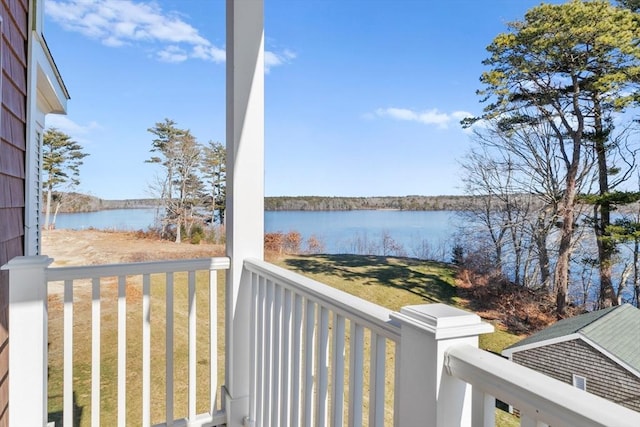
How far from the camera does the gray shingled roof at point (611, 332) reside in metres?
1.15

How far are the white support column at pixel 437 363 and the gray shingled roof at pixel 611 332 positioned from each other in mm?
648

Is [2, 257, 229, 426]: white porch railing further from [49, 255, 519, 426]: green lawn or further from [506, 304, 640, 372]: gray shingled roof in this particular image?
[506, 304, 640, 372]: gray shingled roof

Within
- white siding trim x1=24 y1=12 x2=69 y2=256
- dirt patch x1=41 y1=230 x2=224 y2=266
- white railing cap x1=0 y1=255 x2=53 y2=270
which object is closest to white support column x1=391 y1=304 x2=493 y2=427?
white railing cap x1=0 y1=255 x2=53 y2=270

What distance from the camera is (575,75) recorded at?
207 centimetres

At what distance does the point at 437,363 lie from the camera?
2.63ft

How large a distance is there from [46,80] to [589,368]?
3.65 m

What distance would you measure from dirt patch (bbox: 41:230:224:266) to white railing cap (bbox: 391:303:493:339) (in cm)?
→ 460

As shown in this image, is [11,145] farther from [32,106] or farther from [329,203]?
[329,203]

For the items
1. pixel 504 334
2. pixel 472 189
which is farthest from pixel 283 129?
pixel 504 334

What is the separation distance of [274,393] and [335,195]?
2.79 meters

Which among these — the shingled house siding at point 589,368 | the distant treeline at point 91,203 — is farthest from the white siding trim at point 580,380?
the distant treeline at point 91,203

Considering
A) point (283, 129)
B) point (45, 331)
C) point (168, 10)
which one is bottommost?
point (45, 331)

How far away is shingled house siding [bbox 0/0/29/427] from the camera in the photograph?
159 cm

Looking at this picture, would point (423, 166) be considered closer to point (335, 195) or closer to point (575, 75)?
point (335, 195)
